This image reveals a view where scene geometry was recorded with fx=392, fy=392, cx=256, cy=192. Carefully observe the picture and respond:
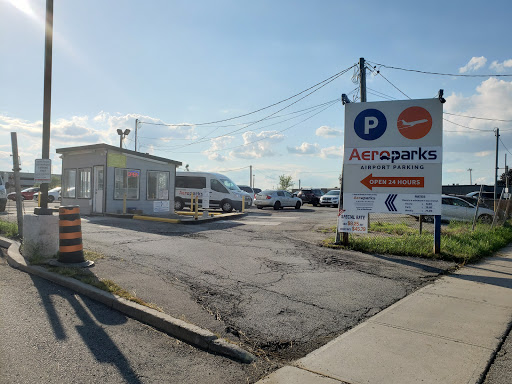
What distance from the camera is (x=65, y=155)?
793 inches

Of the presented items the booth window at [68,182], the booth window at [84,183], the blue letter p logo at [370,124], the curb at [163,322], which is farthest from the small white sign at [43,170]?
the booth window at [68,182]

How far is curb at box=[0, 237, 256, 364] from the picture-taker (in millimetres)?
3820

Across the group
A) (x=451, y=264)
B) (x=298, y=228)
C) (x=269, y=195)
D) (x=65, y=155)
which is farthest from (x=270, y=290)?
(x=269, y=195)

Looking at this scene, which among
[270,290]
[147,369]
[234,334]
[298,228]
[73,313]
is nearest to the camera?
[147,369]

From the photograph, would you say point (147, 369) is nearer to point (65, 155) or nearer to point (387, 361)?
point (387, 361)

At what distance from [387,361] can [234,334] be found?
1.58 meters

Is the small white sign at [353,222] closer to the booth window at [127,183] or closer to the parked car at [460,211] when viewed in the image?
the parked car at [460,211]

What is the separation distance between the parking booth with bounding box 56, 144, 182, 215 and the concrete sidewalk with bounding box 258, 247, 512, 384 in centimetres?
1511

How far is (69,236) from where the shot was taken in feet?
23.1

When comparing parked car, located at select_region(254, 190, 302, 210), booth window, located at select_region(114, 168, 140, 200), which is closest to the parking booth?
booth window, located at select_region(114, 168, 140, 200)

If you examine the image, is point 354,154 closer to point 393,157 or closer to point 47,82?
point 393,157

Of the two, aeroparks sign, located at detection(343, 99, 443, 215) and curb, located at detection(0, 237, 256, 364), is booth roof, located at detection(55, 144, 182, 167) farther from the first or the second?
curb, located at detection(0, 237, 256, 364)

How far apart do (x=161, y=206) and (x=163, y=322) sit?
50.9 ft

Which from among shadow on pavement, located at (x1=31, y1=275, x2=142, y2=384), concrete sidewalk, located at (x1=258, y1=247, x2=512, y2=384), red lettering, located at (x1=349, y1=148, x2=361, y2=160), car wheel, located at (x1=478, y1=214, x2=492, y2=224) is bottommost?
shadow on pavement, located at (x1=31, y1=275, x2=142, y2=384)
